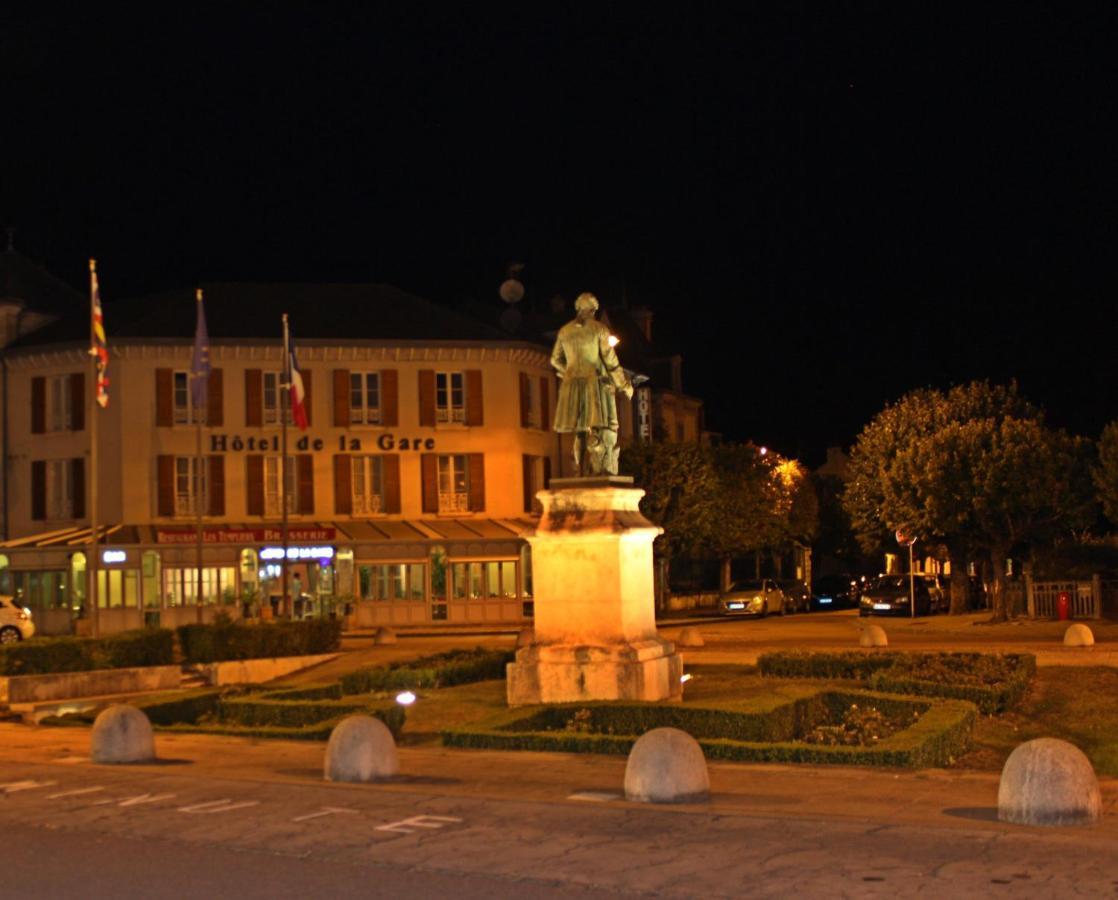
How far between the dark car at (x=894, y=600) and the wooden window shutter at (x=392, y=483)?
16.7m

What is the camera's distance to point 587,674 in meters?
19.2

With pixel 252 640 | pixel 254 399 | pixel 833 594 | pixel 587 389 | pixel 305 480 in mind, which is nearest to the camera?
pixel 587 389

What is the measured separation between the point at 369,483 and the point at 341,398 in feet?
10.5

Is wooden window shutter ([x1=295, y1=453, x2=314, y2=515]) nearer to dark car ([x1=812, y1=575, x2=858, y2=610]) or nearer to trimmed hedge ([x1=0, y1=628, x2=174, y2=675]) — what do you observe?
trimmed hedge ([x1=0, y1=628, x2=174, y2=675])

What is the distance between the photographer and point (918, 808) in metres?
13.0

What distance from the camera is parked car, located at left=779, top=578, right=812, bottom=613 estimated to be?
58.7m

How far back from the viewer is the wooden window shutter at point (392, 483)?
53500 millimetres

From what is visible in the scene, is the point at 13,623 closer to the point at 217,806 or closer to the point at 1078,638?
the point at 1078,638

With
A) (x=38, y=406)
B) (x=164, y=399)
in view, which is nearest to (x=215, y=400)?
(x=164, y=399)

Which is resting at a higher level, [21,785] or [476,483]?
[476,483]

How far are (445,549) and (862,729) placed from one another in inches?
1390

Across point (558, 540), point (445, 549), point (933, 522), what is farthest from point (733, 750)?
point (445, 549)

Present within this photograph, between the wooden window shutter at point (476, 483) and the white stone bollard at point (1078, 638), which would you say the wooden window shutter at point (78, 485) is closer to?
the wooden window shutter at point (476, 483)

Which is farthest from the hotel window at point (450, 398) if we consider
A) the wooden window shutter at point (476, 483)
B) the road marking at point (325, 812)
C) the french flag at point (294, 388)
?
the road marking at point (325, 812)
